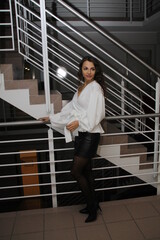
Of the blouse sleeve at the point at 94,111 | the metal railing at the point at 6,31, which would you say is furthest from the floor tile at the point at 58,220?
the metal railing at the point at 6,31

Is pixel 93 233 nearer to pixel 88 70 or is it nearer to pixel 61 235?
pixel 61 235

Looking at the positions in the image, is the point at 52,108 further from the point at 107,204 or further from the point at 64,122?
the point at 107,204

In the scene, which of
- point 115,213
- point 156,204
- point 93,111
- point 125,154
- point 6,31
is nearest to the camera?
point 93,111

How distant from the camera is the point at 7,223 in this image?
191 centimetres

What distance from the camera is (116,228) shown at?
1813mm

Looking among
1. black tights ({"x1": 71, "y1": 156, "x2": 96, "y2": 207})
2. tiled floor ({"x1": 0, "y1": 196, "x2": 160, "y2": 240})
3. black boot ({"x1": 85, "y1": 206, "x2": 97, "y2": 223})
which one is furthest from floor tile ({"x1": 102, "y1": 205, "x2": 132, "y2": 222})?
black tights ({"x1": 71, "y1": 156, "x2": 96, "y2": 207})

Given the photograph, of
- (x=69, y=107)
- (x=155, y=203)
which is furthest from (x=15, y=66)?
(x=155, y=203)

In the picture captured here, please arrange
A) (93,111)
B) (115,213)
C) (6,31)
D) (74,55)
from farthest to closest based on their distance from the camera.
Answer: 1. (6,31)
2. (74,55)
3. (115,213)
4. (93,111)

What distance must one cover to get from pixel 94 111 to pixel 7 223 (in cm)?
126

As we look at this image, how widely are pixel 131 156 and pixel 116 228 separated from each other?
2.45 feet

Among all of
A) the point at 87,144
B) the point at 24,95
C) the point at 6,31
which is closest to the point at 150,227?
the point at 87,144

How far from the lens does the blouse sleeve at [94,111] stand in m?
1.64

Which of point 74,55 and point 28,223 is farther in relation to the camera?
point 74,55

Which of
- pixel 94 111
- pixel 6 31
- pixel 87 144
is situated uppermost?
pixel 6 31
